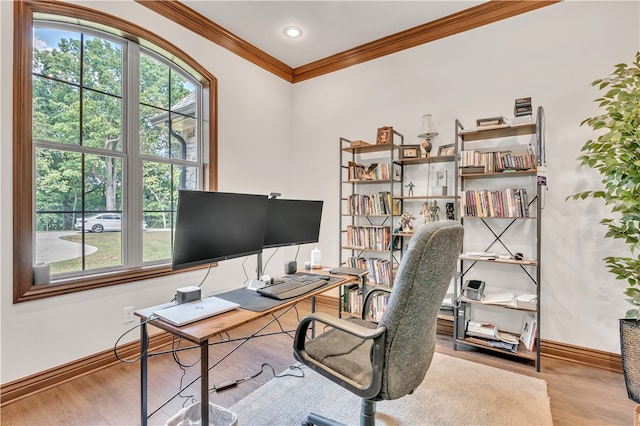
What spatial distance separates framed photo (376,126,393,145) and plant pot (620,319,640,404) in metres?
2.20

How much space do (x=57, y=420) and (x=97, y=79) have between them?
7.50 ft

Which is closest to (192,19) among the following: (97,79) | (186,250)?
(97,79)

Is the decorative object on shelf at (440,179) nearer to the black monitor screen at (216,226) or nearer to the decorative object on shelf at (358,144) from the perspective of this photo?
the decorative object on shelf at (358,144)

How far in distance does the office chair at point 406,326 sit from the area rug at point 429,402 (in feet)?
2.13

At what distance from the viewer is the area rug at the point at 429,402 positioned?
5.52ft

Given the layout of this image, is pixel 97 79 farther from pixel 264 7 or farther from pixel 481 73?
pixel 481 73

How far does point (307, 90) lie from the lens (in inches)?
152

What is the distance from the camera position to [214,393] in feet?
6.32

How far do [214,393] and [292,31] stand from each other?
3248 mm

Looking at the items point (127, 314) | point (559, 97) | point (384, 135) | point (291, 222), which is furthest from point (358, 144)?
point (127, 314)

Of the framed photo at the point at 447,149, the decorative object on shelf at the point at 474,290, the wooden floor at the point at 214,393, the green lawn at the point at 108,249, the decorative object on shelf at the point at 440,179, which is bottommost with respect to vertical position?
the wooden floor at the point at 214,393

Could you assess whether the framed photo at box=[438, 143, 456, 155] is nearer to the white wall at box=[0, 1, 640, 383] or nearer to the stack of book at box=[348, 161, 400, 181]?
the white wall at box=[0, 1, 640, 383]

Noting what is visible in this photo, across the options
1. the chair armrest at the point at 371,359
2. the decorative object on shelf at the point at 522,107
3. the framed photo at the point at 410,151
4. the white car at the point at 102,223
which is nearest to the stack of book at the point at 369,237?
the framed photo at the point at 410,151

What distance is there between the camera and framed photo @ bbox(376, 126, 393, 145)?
2.98 metres
